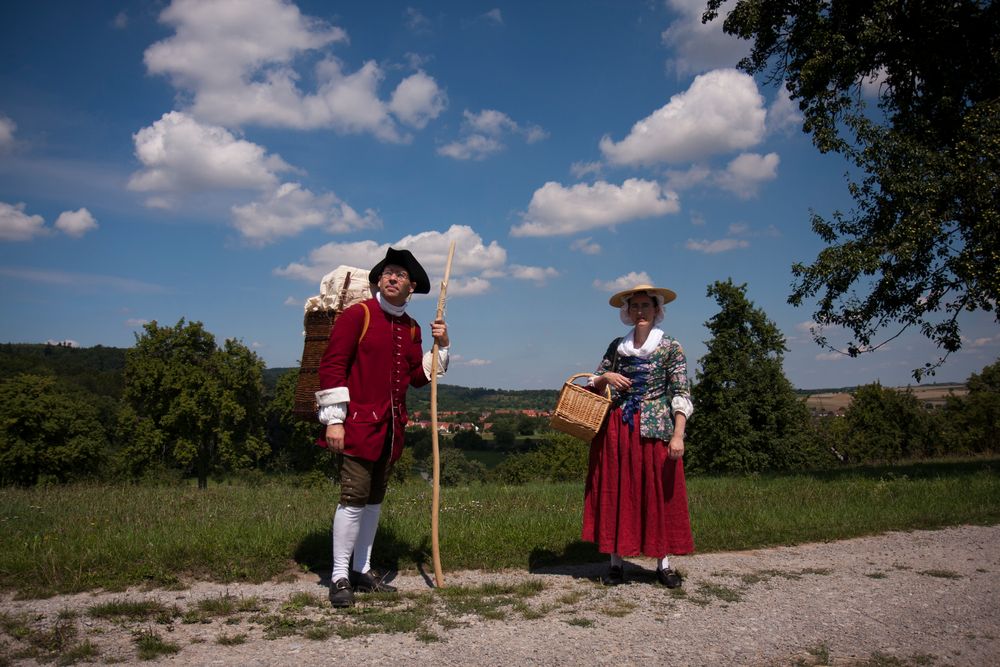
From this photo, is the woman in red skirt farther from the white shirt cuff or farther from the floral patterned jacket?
the white shirt cuff

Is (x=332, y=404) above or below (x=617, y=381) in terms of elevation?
below

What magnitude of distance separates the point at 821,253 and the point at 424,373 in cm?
1026

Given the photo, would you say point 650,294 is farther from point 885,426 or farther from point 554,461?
point 554,461

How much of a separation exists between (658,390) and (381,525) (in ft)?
10.8

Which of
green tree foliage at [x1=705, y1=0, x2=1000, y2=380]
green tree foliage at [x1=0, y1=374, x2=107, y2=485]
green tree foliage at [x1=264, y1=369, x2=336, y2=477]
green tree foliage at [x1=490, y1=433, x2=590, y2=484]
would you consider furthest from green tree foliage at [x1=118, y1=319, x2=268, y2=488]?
green tree foliage at [x1=705, y1=0, x2=1000, y2=380]

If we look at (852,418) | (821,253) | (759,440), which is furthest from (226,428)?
(852,418)

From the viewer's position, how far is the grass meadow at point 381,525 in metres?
5.12

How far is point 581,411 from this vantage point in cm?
534

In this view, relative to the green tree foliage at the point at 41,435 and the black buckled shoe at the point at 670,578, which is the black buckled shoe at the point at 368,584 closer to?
the black buckled shoe at the point at 670,578

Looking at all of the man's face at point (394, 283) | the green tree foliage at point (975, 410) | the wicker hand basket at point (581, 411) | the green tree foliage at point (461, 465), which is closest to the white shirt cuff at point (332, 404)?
the man's face at point (394, 283)

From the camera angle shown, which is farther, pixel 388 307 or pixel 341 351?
pixel 388 307

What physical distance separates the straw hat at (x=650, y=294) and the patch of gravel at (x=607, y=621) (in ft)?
Result: 7.78

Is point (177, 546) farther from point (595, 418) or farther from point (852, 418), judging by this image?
point (852, 418)

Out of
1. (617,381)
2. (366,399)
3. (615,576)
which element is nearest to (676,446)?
(617,381)
